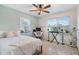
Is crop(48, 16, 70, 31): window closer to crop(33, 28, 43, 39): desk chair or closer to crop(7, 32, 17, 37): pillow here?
crop(33, 28, 43, 39): desk chair

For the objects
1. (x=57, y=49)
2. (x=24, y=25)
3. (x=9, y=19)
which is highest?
(x=9, y=19)

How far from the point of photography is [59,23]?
164 centimetres

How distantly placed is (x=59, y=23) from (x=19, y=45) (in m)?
0.86

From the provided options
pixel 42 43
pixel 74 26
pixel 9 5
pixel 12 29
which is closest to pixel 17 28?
pixel 12 29

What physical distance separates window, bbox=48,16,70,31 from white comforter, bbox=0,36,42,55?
375 millimetres

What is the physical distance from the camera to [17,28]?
161cm

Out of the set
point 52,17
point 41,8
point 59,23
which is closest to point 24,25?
point 41,8

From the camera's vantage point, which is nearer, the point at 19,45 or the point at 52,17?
the point at 19,45

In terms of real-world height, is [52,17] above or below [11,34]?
above

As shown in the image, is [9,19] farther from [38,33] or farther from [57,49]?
[57,49]

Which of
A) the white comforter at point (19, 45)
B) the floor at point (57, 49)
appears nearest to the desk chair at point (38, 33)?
the white comforter at point (19, 45)

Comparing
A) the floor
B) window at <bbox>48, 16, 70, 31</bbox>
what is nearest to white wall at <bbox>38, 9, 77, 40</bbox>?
window at <bbox>48, 16, 70, 31</bbox>
